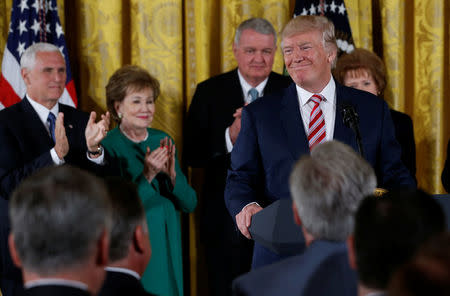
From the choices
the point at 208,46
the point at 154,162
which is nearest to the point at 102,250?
the point at 154,162

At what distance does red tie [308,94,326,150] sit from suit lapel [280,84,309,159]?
0.13ft

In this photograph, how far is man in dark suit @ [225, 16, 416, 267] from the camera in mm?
2963

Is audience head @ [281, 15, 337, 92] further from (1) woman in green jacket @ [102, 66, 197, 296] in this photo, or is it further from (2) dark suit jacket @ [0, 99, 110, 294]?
(2) dark suit jacket @ [0, 99, 110, 294]

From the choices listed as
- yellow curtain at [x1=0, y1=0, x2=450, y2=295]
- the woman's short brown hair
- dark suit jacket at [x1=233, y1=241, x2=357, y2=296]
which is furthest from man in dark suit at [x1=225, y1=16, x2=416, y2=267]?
yellow curtain at [x1=0, y1=0, x2=450, y2=295]

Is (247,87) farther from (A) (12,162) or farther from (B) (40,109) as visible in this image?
(A) (12,162)

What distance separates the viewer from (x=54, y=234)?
1501 mm

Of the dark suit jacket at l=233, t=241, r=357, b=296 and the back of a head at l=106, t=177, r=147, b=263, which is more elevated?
the back of a head at l=106, t=177, r=147, b=263

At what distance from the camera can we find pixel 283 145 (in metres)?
3.00

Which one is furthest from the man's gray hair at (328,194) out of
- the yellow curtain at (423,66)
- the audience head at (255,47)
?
the yellow curtain at (423,66)

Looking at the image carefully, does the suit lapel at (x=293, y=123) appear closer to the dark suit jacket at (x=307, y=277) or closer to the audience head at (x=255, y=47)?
the dark suit jacket at (x=307, y=277)

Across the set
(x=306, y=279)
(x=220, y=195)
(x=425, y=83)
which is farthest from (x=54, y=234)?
(x=425, y=83)

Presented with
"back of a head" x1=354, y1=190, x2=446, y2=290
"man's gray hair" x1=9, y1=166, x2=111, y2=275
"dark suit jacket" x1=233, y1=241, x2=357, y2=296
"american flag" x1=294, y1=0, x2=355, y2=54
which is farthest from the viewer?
"american flag" x1=294, y1=0, x2=355, y2=54

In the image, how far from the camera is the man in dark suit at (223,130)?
4465 millimetres

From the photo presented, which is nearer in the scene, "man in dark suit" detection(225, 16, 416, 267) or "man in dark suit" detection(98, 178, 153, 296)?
"man in dark suit" detection(98, 178, 153, 296)
